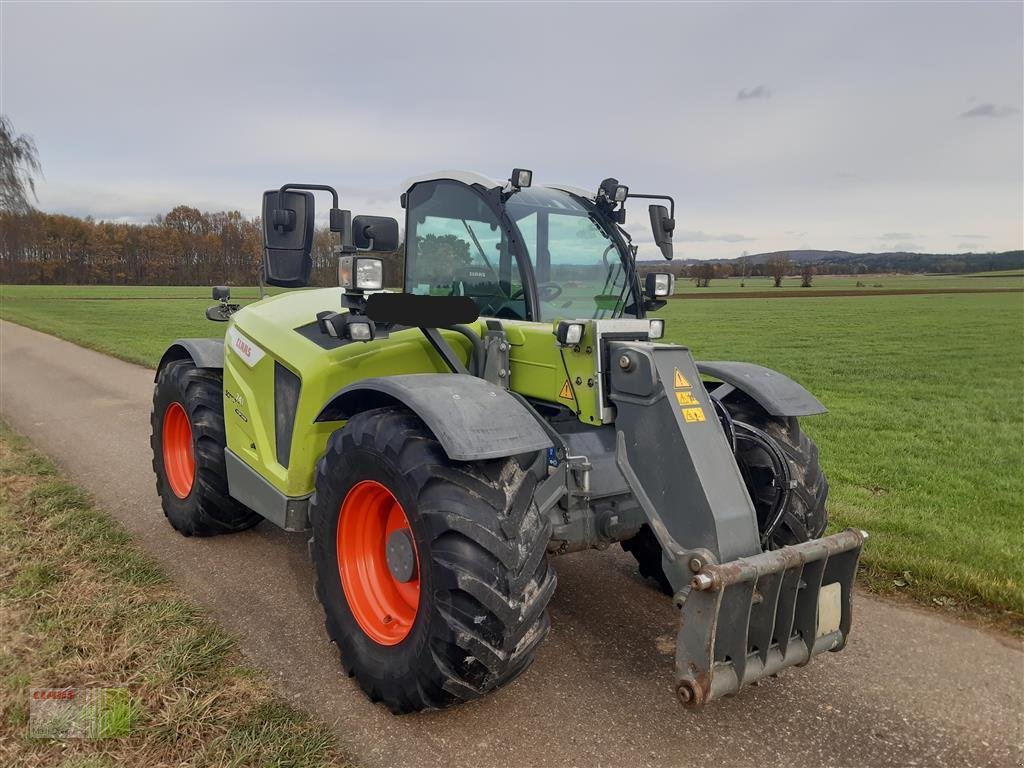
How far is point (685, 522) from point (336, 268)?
6.37 ft

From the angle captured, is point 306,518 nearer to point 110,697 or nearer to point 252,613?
point 252,613

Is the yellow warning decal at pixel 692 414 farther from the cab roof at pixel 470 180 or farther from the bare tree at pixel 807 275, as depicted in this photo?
the bare tree at pixel 807 275

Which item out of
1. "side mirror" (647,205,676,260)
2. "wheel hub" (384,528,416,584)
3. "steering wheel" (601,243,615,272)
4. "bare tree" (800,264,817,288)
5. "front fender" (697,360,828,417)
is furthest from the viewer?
"bare tree" (800,264,817,288)

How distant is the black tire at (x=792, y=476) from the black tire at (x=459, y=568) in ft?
3.69

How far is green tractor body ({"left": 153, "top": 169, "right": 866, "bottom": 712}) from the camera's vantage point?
260 centimetres

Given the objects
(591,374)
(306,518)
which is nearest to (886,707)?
(591,374)

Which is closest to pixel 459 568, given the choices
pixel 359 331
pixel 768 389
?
pixel 359 331

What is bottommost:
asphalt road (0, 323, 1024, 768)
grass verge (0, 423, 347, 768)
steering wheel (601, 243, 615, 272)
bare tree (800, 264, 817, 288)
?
asphalt road (0, 323, 1024, 768)

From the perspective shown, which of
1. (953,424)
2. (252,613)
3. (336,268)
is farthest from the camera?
(953,424)

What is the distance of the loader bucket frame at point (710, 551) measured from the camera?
2496mm

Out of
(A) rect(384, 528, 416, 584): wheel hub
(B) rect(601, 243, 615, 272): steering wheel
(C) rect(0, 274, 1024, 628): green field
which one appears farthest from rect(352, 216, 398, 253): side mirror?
(C) rect(0, 274, 1024, 628): green field

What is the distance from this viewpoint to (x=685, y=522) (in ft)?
9.16

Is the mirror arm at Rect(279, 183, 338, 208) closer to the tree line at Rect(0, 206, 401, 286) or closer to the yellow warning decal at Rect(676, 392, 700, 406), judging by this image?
the yellow warning decal at Rect(676, 392, 700, 406)

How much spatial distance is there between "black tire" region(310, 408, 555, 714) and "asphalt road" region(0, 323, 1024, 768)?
30 centimetres
